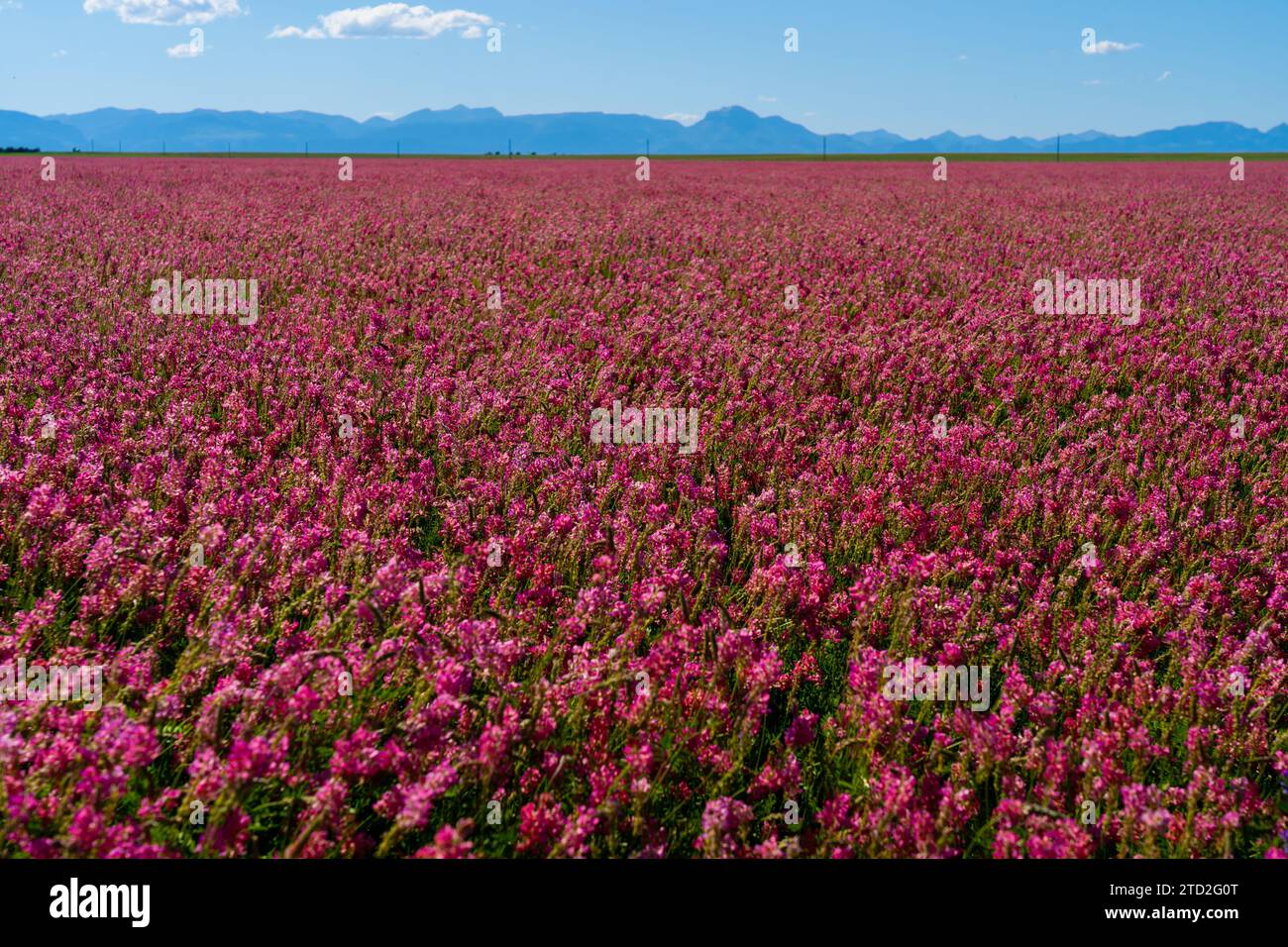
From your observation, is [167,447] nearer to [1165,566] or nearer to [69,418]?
[69,418]

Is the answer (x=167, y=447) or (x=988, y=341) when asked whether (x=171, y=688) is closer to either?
(x=167, y=447)

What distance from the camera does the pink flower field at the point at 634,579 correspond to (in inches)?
89.5

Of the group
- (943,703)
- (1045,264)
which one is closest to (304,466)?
(943,703)

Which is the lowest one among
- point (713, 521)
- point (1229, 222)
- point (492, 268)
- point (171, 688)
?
point (171, 688)

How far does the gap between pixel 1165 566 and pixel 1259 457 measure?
1.95m

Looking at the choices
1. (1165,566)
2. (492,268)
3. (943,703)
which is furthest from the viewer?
(492,268)

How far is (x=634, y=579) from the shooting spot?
3451 mm

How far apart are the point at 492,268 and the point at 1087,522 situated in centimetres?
780

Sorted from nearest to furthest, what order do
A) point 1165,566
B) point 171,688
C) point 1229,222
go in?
point 171,688
point 1165,566
point 1229,222

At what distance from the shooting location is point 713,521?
157 inches

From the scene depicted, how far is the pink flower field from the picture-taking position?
7.46 ft
